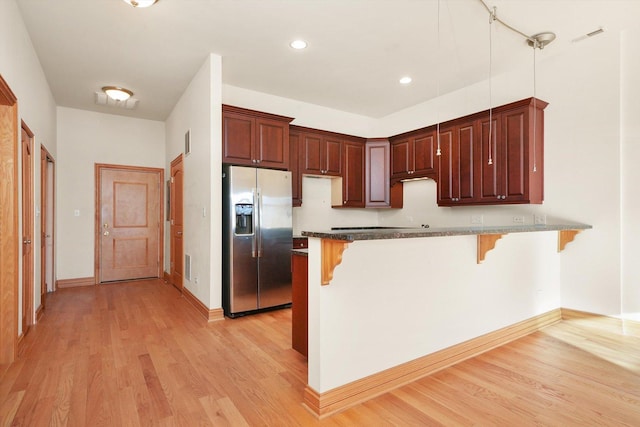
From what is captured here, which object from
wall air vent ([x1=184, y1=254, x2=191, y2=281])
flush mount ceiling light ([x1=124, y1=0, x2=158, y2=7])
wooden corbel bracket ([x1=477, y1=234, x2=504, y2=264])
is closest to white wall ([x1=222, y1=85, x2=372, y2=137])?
flush mount ceiling light ([x1=124, y1=0, x2=158, y2=7])

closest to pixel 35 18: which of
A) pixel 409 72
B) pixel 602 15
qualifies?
pixel 409 72

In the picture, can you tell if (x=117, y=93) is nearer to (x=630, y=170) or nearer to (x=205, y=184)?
(x=205, y=184)

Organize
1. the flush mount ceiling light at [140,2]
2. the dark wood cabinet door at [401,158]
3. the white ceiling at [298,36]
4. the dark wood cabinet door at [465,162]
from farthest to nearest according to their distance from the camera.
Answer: the dark wood cabinet door at [401,158]
the dark wood cabinet door at [465,162]
the white ceiling at [298,36]
the flush mount ceiling light at [140,2]

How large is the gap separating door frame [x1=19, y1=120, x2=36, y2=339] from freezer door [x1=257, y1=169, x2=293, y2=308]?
7.22ft

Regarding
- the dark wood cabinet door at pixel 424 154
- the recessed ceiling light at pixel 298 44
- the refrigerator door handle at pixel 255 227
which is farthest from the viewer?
the dark wood cabinet door at pixel 424 154

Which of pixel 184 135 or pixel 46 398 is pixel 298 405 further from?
pixel 184 135

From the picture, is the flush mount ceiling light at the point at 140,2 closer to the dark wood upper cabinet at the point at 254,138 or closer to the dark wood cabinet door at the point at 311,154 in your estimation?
the dark wood upper cabinet at the point at 254,138

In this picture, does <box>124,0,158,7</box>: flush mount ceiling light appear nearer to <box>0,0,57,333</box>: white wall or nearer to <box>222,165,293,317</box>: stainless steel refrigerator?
<box>0,0,57,333</box>: white wall

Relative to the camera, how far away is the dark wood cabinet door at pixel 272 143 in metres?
4.07

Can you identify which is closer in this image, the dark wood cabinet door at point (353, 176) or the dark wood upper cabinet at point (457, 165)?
the dark wood upper cabinet at point (457, 165)

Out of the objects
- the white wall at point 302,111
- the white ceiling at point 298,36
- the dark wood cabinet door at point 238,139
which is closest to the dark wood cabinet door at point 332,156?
the white wall at point 302,111

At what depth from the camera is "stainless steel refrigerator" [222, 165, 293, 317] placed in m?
3.69

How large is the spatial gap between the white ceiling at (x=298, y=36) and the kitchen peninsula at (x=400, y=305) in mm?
1925

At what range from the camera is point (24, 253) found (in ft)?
10.3
